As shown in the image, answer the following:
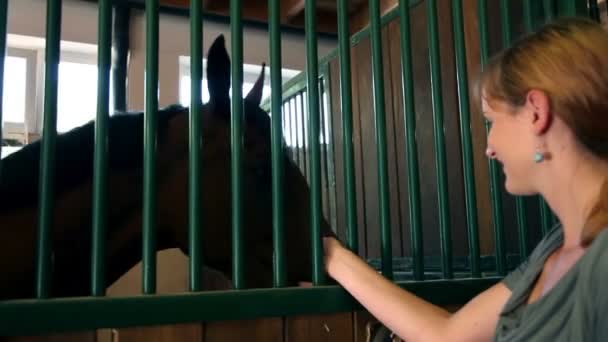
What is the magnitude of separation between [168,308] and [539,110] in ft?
1.80

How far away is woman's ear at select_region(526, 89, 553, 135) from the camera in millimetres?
735

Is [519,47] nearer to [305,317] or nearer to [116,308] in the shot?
[305,317]

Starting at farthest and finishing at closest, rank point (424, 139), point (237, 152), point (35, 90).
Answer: point (35, 90) < point (424, 139) < point (237, 152)

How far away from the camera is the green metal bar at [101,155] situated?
2.47 ft

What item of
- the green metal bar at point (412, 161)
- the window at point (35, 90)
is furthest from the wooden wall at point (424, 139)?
the window at point (35, 90)

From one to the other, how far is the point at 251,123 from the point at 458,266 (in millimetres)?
840

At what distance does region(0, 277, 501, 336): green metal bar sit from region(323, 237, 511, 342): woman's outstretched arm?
0.04 m

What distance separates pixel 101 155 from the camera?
778 mm

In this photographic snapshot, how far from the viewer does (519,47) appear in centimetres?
80

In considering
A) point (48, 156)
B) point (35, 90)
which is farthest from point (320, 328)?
point (35, 90)

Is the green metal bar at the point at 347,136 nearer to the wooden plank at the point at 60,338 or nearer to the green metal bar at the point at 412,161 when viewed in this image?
the green metal bar at the point at 412,161

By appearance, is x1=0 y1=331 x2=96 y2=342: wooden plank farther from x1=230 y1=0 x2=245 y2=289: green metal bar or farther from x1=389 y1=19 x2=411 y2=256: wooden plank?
x1=389 y1=19 x2=411 y2=256: wooden plank

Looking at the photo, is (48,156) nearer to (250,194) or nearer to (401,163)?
(250,194)

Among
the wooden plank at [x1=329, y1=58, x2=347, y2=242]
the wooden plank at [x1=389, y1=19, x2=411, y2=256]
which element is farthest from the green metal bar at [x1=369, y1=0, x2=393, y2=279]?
the wooden plank at [x1=329, y1=58, x2=347, y2=242]
